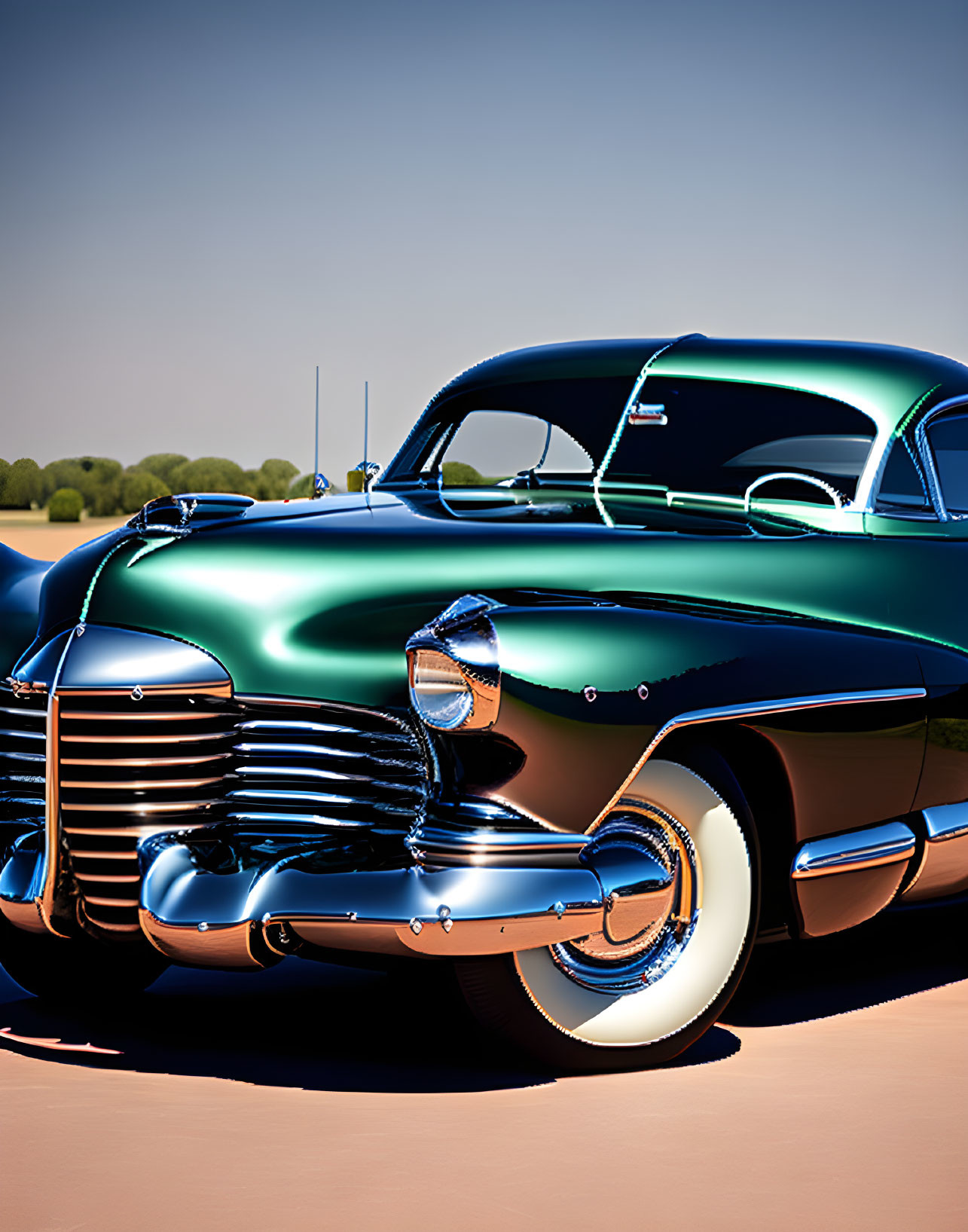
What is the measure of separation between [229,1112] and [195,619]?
3.62ft

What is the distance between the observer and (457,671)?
355cm

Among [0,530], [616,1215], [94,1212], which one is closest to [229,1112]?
[94,1212]

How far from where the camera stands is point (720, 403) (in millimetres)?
5125

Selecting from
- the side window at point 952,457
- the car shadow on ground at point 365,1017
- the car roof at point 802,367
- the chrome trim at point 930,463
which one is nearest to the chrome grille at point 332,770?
the car shadow on ground at point 365,1017

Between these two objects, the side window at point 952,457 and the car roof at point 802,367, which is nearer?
the car roof at point 802,367

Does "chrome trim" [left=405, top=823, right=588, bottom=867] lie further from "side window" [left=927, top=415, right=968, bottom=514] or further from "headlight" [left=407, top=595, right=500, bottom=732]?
"side window" [left=927, top=415, right=968, bottom=514]

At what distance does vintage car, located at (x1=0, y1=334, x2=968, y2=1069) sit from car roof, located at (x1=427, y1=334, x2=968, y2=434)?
1.98ft

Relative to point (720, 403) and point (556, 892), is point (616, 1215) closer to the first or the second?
point (556, 892)

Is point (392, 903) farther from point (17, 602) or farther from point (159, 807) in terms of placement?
point (17, 602)

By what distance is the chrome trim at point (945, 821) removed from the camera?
449 cm

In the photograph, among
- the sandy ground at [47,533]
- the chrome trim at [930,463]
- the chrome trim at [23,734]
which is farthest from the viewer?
the sandy ground at [47,533]

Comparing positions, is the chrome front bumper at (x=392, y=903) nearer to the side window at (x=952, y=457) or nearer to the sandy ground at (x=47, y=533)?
the side window at (x=952, y=457)

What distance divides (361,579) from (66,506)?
51.0 m

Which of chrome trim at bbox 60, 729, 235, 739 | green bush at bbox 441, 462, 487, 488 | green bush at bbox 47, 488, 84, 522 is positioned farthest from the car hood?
green bush at bbox 47, 488, 84, 522
